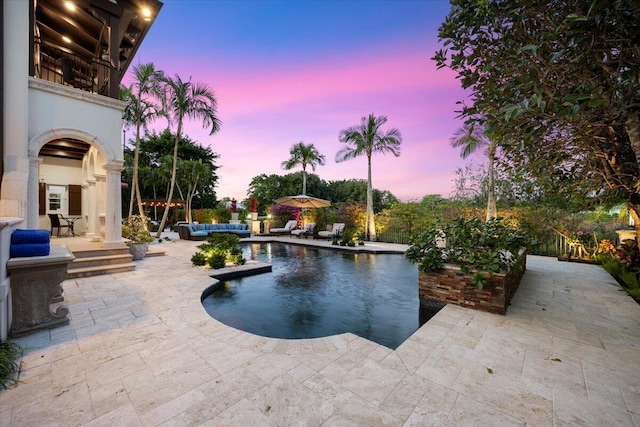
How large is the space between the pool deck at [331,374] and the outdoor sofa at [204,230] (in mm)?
9507

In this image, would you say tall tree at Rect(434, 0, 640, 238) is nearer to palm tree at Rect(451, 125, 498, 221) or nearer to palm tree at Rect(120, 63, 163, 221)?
palm tree at Rect(451, 125, 498, 221)

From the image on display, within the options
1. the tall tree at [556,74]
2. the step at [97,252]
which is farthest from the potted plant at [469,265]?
the step at [97,252]

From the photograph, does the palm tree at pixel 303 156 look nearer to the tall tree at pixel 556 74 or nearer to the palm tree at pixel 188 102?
the palm tree at pixel 188 102

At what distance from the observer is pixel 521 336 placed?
9.86 ft

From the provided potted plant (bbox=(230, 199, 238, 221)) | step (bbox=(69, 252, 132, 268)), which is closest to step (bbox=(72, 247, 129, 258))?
step (bbox=(69, 252, 132, 268))

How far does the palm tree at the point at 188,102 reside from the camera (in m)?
11.2

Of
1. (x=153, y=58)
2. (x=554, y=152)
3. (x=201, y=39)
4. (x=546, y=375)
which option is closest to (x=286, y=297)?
(x=546, y=375)

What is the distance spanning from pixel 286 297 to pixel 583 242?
9.89 meters

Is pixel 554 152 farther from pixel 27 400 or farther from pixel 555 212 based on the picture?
pixel 555 212

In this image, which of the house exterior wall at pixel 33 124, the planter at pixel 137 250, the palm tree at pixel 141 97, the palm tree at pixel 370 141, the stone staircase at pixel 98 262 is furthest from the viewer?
the palm tree at pixel 370 141

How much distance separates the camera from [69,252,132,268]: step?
5.83 metres

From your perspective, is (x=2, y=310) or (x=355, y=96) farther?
(x=355, y=96)

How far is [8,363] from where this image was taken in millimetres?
2250

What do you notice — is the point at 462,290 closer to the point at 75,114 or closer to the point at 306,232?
the point at 75,114
